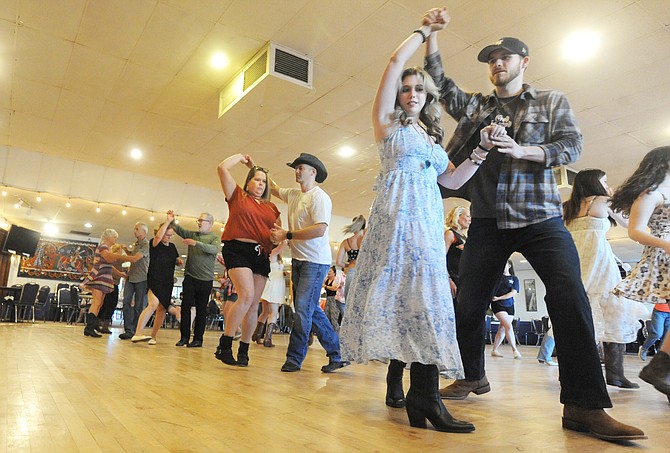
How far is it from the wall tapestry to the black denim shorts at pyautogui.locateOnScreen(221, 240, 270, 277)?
15.4 metres

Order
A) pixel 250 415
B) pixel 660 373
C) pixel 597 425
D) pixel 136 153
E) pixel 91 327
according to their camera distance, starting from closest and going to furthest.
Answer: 1. pixel 597 425
2. pixel 250 415
3. pixel 660 373
4. pixel 91 327
5. pixel 136 153

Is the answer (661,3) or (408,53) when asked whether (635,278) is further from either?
(661,3)

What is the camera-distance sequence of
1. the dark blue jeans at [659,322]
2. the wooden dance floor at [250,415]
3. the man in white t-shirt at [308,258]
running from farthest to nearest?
the dark blue jeans at [659,322]
the man in white t-shirt at [308,258]
the wooden dance floor at [250,415]

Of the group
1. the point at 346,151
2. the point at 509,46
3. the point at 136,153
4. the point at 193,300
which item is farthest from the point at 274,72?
the point at 136,153

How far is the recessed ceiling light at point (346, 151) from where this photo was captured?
25.5ft

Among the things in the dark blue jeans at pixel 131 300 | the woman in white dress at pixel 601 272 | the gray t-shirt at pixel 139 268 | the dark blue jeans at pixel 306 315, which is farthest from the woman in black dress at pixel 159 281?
the woman in white dress at pixel 601 272

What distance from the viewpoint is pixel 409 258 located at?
1.53m

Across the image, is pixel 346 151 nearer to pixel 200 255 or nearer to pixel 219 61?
pixel 219 61

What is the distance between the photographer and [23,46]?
17.1 ft

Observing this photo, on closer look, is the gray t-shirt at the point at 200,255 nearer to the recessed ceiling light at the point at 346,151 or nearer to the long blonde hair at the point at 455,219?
the long blonde hair at the point at 455,219

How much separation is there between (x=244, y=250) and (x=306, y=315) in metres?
0.64

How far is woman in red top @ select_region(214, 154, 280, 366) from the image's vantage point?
3166mm

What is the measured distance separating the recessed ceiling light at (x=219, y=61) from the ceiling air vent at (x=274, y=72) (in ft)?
0.75

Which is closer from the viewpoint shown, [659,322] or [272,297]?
[272,297]
